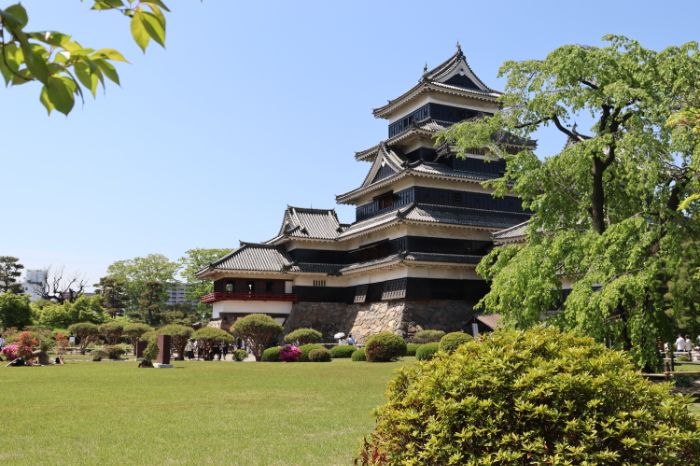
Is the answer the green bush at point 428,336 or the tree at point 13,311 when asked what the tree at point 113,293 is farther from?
the green bush at point 428,336

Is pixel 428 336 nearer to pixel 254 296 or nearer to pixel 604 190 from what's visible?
pixel 254 296

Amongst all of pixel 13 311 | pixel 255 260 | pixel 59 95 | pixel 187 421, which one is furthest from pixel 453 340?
pixel 13 311

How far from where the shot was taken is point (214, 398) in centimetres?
1394

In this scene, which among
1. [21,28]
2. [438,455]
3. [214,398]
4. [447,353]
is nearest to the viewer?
[21,28]

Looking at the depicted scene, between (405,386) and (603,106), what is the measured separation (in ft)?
37.8

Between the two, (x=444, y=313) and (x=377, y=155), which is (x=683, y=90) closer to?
(x=444, y=313)

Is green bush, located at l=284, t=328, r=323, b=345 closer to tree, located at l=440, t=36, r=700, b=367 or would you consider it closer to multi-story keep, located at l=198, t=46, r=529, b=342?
multi-story keep, located at l=198, t=46, r=529, b=342

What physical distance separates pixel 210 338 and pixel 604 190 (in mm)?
26293

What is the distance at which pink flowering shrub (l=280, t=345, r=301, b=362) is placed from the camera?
32.0 meters

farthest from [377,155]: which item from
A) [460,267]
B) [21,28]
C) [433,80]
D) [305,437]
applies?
[21,28]

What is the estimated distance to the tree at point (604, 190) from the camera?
12.9 m

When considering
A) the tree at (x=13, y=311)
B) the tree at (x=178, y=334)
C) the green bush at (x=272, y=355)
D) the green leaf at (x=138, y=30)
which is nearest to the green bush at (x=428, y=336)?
the green bush at (x=272, y=355)

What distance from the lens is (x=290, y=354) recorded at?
32031mm

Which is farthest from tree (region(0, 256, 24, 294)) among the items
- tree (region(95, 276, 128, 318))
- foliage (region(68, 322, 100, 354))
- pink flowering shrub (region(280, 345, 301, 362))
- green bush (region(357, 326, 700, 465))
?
green bush (region(357, 326, 700, 465))
